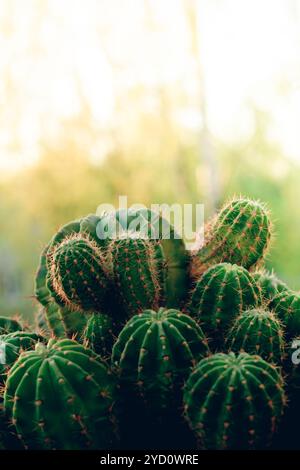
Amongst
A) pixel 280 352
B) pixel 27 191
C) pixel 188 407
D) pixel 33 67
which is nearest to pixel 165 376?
pixel 188 407

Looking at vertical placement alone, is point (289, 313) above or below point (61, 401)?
above

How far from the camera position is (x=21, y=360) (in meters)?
1.53

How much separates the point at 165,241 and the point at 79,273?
33cm

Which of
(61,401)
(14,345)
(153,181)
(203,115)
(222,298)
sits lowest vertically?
(61,401)

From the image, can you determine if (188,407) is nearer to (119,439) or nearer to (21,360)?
(119,439)

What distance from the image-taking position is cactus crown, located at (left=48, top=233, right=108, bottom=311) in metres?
1.76

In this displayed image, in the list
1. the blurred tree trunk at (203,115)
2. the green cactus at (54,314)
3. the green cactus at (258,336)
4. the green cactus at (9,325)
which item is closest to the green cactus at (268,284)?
the green cactus at (258,336)

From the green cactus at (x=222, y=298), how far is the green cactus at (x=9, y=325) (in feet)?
2.29

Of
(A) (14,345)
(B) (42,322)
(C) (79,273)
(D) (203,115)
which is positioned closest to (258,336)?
(C) (79,273)

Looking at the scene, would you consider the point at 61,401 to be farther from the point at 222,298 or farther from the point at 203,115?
the point at 203,115

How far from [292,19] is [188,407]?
1262 centimetres

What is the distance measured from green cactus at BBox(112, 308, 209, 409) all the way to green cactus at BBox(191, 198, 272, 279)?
1.41 ft

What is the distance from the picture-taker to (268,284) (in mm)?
2023
